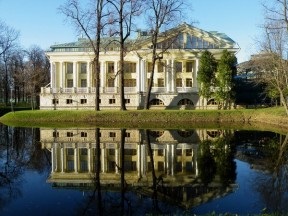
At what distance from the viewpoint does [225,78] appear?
49.1m

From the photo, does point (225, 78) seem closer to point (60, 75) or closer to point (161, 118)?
point (161, 118)

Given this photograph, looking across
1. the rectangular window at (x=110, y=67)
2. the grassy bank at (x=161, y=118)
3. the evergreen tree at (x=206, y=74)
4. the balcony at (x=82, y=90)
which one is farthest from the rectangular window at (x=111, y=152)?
the rectangular window at (x=110, y=67)

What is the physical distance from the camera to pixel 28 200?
11516 millimetres

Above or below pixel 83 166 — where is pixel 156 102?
above

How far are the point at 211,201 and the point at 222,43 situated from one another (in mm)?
47064

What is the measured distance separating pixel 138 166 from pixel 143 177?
6.63 ft

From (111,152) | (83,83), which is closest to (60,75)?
(83,83)

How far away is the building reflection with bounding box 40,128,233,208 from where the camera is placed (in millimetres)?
12391

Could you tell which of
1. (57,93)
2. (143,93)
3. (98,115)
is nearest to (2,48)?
(57,93)

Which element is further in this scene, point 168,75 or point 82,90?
point 168,75

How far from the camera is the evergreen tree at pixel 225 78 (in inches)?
1939

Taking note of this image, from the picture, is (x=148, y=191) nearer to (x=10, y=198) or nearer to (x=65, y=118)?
(x=10, y=198)

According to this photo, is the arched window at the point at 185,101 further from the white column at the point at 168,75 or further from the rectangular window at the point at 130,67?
the rectangular window at the point at 130,67

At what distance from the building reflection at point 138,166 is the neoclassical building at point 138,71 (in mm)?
27587
